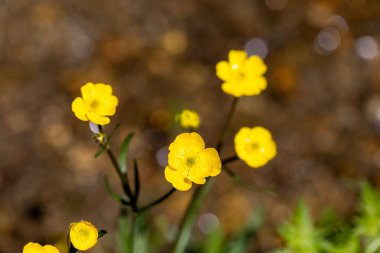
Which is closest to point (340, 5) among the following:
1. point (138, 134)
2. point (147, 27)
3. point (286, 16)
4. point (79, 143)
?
point (286, 16)

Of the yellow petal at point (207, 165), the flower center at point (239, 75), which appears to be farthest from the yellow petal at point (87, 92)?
the flower center at point (239, 75)

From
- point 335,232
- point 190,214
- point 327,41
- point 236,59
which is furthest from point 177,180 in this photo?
point 327,41

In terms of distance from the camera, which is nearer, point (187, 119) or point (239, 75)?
point (187, 119)

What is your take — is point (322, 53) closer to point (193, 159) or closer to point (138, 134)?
point (138, 134)

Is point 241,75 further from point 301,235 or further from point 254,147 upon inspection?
point 301,235

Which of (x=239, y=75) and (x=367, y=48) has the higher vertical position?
(x=239, y=75)

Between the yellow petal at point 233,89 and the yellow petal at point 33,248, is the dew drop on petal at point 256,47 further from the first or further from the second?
the yellow petal at point 33,248
